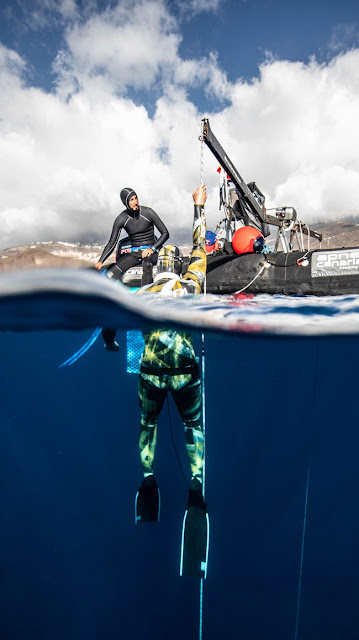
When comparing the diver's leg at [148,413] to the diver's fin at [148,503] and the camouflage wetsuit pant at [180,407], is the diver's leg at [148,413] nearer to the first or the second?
the camouflage wetsuit pant at [180,407]

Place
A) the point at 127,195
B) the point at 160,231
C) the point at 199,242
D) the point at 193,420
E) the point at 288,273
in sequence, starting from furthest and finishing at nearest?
the point at 288,273, the point at 160,231, the point at 127,195, the point at 199,242, the point at 193,420

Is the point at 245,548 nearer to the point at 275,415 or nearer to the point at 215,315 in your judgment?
the point at 215,315

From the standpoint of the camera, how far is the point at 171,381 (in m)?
3.50

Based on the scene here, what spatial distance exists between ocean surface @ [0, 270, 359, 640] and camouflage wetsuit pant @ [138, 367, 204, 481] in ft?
2.62

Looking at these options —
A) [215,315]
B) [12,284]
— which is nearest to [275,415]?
[215,315]

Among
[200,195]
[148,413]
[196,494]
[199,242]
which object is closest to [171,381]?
[148,413]

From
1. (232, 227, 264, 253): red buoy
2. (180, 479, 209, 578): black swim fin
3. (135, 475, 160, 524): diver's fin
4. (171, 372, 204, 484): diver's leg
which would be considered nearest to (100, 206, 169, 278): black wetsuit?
(232, 227, 264, 253): red buoy

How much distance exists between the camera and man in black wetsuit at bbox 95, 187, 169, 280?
6824 millimetres

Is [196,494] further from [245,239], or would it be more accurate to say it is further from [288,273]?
[245,239]

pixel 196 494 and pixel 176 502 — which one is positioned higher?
pixel 196 494

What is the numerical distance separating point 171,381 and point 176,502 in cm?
471

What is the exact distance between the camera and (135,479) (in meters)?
8.16

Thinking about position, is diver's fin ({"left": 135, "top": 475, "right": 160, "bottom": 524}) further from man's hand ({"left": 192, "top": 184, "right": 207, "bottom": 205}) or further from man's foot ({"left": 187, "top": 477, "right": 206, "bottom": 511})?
man's hand ({"left": 192, "top": 184, "right": 207, "bottom": 205})

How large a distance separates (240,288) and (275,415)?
27.1ft
